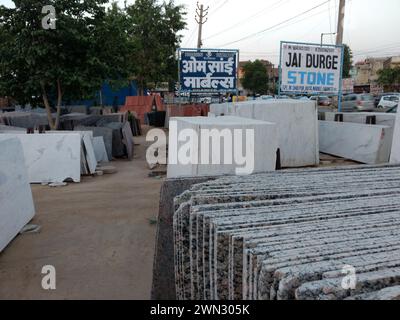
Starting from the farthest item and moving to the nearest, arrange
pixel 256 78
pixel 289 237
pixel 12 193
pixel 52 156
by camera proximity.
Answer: pixel 256 78
pixel 52 156
pixel 12 193
pixel 289 237

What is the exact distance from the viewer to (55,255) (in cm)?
446

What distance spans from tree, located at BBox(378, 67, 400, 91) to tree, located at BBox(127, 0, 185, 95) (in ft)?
128

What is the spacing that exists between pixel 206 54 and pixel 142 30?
16129 millimetres

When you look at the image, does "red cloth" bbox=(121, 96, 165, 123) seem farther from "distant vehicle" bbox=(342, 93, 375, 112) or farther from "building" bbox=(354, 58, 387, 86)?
"building" bbox=(354, 58, 387, 86)

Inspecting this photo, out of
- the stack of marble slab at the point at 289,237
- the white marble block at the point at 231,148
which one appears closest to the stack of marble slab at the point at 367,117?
the white marble block at the point at 231,148

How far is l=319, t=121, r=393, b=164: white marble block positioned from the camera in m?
8.84

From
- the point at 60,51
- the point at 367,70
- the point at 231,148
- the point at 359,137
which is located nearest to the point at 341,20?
the point at 359,137

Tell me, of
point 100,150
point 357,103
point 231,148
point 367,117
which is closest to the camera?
point 231,148

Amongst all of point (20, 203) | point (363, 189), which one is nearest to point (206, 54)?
point (20, 203)

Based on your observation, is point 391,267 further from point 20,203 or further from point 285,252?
point 20,203

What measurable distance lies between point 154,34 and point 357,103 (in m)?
15.4

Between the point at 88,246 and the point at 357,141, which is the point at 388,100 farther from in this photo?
the point at 88,246

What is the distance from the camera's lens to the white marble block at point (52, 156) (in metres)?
8.02

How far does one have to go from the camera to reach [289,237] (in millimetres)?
1962
